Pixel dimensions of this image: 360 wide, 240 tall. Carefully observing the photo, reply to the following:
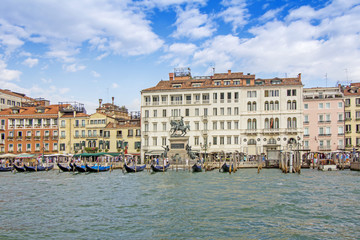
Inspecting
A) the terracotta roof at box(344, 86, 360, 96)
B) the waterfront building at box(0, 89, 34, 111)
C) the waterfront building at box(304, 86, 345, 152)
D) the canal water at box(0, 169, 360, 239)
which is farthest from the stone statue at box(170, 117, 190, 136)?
the waterfront building at box(0, 89, 34, 111)

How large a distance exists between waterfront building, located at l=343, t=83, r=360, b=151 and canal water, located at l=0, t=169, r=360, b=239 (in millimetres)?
25829

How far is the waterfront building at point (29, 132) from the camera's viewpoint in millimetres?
53469

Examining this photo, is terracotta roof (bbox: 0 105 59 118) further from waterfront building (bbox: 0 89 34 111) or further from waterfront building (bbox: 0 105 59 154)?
waterfront building (bbox: 0 89 34 111)

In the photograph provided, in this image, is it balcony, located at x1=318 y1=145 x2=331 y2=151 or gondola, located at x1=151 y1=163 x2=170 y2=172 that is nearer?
gondola, located at x1=151 y1=163 x2=170 y2=172

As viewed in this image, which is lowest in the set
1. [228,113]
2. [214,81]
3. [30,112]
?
[228,113]

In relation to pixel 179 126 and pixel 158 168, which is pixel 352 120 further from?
pixel 158 168

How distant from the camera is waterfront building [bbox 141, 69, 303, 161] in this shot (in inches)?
1816

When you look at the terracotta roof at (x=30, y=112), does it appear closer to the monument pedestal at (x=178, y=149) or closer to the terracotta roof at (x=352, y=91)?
the monument pedestal at (x=178, y=149)

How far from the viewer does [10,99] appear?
204 feet

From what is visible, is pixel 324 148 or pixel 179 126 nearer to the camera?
pixel 179 126

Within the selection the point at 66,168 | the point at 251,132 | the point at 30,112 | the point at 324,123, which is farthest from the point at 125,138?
the point at 324,123

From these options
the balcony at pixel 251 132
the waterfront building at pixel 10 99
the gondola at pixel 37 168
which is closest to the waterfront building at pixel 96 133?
the gondola at pixel 37 168

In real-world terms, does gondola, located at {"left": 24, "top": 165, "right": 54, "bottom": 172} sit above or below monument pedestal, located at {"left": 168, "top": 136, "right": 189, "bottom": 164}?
below

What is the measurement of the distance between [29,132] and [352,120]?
42054mm
